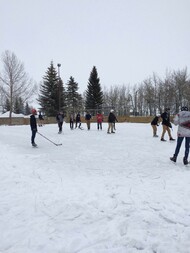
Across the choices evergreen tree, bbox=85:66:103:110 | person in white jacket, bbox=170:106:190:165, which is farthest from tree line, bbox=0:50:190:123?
person in white jacket, bbox=170:106:190:165

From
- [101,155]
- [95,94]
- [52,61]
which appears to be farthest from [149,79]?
[101,155]

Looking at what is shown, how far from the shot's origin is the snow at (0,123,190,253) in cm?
308

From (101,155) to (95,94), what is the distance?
4454 cm

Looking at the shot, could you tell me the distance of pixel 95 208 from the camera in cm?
420

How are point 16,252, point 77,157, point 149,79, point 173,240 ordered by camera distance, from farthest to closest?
point 149,79
point 77,157
point 173,240
point 16,252

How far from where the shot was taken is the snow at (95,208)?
3.08 meters

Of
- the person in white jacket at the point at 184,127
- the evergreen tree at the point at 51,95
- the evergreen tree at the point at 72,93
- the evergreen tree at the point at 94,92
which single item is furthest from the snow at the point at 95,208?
the evergreen tree at the point at 72,93

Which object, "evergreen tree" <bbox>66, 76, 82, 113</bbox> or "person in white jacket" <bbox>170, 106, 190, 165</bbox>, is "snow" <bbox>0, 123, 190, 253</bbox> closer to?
"person in white jacket" <bbox>170, 106, 190, 165</bbox>

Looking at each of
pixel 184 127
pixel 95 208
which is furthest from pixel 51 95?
pixel 95 208

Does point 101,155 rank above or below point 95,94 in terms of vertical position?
below

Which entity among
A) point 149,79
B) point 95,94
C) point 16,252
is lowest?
point 16,252

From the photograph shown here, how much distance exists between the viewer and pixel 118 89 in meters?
89.8

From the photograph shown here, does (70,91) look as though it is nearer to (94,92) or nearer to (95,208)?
(94,92)

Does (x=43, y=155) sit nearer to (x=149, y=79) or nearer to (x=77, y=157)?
(x=77, y=157)
